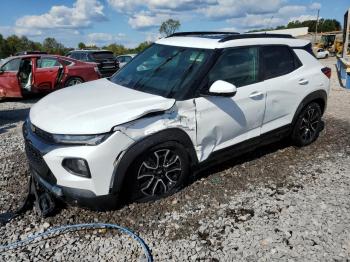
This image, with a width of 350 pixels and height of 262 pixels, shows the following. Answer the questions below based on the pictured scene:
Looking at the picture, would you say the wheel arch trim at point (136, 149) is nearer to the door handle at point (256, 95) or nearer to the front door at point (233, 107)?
the front door at point (233, 107)

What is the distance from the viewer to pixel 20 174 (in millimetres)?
4715

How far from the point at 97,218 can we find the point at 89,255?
56 cm

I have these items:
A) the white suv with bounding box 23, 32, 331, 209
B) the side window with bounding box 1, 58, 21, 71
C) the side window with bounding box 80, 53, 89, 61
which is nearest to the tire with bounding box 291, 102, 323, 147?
the white suv with bounding box 23, 32, 331, 209

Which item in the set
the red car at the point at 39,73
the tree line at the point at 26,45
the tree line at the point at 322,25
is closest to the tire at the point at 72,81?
the red car at the point at 39,73

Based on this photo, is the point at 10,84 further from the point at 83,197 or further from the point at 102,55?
the point at 83,197

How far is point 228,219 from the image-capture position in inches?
141

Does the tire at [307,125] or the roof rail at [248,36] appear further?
the tire at [307,125]

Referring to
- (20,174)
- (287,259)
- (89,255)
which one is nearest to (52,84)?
(20,174)

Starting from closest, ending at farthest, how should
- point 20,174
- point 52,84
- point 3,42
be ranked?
point 20,174 → point 52,84 → point 3,42

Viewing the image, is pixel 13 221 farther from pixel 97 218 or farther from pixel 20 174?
pixel 20 174

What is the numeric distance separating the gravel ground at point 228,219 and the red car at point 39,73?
603 cm

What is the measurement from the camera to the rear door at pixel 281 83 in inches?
180

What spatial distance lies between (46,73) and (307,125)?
8.25 m

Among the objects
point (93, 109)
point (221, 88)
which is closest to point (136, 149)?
point (93, 109)
